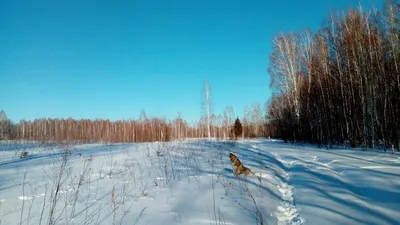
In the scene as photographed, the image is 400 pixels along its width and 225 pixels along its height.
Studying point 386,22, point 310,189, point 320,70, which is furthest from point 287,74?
point 310,189

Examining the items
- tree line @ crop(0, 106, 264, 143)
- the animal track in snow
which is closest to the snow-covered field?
the animal track in snow

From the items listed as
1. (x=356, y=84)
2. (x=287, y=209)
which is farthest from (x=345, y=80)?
(x=287, y=209)

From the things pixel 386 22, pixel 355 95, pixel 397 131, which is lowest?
pixel 397 131

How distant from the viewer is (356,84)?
1340 cm

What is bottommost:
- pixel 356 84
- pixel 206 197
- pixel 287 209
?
pixel 287 209

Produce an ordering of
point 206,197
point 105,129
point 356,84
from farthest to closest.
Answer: point 105,129
point 356,84
point 206,197

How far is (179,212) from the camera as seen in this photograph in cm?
386

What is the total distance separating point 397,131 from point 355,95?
165 inches

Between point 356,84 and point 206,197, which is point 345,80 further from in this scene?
point 206,197

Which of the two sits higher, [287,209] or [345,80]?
[345,80]

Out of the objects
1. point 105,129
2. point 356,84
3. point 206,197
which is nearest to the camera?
point 206,197

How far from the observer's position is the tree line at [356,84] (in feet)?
38.1

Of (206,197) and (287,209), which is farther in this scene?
(206,197)

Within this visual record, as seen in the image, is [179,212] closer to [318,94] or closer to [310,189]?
[310,189]
